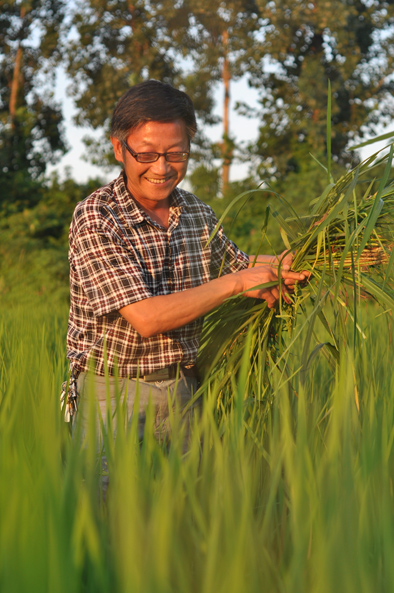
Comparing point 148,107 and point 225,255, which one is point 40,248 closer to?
point 225,255

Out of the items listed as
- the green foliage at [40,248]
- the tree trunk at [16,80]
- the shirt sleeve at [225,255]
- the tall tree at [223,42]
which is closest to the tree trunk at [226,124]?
the tall tree at [223,42]

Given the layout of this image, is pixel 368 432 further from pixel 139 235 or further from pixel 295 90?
pixel 295 90

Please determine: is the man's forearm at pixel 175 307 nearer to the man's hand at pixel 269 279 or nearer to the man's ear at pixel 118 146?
the man's hand at pixel 269 279

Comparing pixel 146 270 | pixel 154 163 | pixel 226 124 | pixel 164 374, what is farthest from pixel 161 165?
pixel 226 124

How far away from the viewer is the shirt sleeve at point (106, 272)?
1.42 meters

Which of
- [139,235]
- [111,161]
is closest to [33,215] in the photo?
[111,161]

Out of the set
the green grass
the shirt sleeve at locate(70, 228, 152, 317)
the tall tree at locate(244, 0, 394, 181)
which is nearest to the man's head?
the shirt sleeve at locate(70, 228, 152, 317)

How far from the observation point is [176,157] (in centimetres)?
155

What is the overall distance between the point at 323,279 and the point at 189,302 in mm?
312

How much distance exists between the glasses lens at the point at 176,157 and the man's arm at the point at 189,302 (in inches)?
12.9

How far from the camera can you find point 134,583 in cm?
54

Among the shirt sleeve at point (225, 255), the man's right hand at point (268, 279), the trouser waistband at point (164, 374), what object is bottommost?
the trouser waistband at point (164, 374)

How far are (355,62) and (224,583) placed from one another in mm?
10408

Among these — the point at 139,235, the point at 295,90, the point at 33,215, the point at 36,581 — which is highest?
the point at 295,90
